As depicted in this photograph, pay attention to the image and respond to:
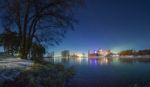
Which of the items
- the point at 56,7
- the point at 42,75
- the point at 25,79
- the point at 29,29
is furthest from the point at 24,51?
the point at 25,79

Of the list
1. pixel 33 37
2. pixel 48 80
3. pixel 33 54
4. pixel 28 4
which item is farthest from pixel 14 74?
pixel 33 54

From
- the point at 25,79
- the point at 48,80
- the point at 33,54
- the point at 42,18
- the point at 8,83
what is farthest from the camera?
the point at 33,54

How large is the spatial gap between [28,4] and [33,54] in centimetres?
1094

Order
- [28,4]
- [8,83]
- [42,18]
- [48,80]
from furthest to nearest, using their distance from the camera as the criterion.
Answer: [42,18], [28,4], [48,80], [8,83]

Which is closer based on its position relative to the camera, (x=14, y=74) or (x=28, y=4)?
(x=14, y=74)

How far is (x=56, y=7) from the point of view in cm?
2903

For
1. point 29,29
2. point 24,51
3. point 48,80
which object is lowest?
point 48,80

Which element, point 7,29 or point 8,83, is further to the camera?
point 7,29

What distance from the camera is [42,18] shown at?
30.2m

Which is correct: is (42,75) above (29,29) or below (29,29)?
below

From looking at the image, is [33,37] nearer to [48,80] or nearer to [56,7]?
[56,7]

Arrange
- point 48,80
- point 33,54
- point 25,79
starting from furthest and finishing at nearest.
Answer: point 33,54 < point 48,80 < point 25,79

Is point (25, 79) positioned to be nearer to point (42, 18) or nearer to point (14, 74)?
point (14, 74)

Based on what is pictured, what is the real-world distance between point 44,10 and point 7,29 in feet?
21.4
